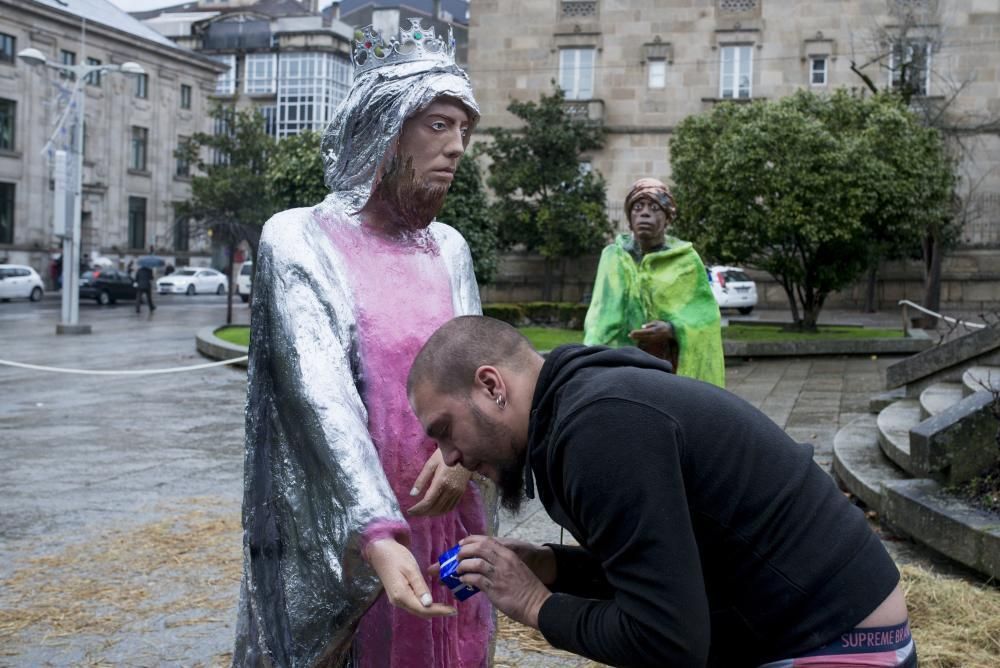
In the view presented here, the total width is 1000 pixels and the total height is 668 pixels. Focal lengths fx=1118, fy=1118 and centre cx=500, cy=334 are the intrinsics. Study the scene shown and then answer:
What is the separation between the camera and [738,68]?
32312 millimetres

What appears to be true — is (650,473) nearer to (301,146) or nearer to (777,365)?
(777,365)

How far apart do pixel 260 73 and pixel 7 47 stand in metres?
22.6

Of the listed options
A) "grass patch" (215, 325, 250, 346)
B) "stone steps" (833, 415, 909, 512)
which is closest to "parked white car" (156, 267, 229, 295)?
"grass patch" (215, 325, 250, 346)

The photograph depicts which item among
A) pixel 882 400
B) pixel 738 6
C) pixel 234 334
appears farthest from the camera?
pixel 738 6

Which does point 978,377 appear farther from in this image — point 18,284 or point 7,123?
point 7,123

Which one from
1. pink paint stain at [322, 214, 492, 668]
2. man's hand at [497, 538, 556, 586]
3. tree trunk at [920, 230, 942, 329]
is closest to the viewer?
man's hand at [497, 538, 556, 586]

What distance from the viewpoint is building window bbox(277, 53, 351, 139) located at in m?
64.2

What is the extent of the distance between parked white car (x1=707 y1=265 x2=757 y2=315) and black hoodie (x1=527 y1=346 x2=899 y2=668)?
2594 cm

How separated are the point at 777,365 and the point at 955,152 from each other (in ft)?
50.9

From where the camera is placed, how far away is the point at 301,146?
68.3 ft

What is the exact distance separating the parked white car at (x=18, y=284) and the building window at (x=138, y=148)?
17302 millimetres

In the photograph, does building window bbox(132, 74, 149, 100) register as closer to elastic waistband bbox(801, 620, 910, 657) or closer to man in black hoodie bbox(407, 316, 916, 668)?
man in black hoodie bbox(407, 316, 916, 668)

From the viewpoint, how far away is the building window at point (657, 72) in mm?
32594

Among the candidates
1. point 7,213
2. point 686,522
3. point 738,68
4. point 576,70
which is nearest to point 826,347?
point 686,522
